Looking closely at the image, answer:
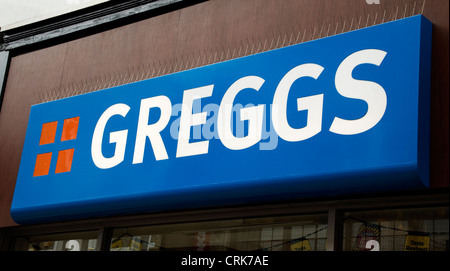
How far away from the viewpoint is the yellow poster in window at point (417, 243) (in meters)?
3.82

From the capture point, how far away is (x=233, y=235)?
15.3ft

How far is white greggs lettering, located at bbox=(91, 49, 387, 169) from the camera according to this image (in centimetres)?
385

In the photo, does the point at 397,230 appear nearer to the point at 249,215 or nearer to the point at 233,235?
the point at 249,215

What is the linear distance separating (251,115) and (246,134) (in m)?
0.13

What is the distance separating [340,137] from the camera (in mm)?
3869

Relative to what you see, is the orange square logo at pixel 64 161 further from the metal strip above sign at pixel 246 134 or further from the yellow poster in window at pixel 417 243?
the yellow poster in window at pixel 417 243

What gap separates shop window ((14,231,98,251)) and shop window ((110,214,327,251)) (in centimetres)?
25

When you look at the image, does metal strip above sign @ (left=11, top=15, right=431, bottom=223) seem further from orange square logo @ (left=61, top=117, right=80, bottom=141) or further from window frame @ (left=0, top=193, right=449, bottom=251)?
window frame @ (left=0, top=193, right=449, bottom=251)

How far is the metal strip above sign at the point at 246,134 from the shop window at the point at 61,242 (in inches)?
14.0

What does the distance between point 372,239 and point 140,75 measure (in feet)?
7.66

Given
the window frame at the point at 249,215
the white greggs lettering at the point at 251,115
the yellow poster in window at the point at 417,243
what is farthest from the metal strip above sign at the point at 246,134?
the yellow poster in window at the point at 417,243

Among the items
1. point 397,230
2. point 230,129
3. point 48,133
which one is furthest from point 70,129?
point 397,230
